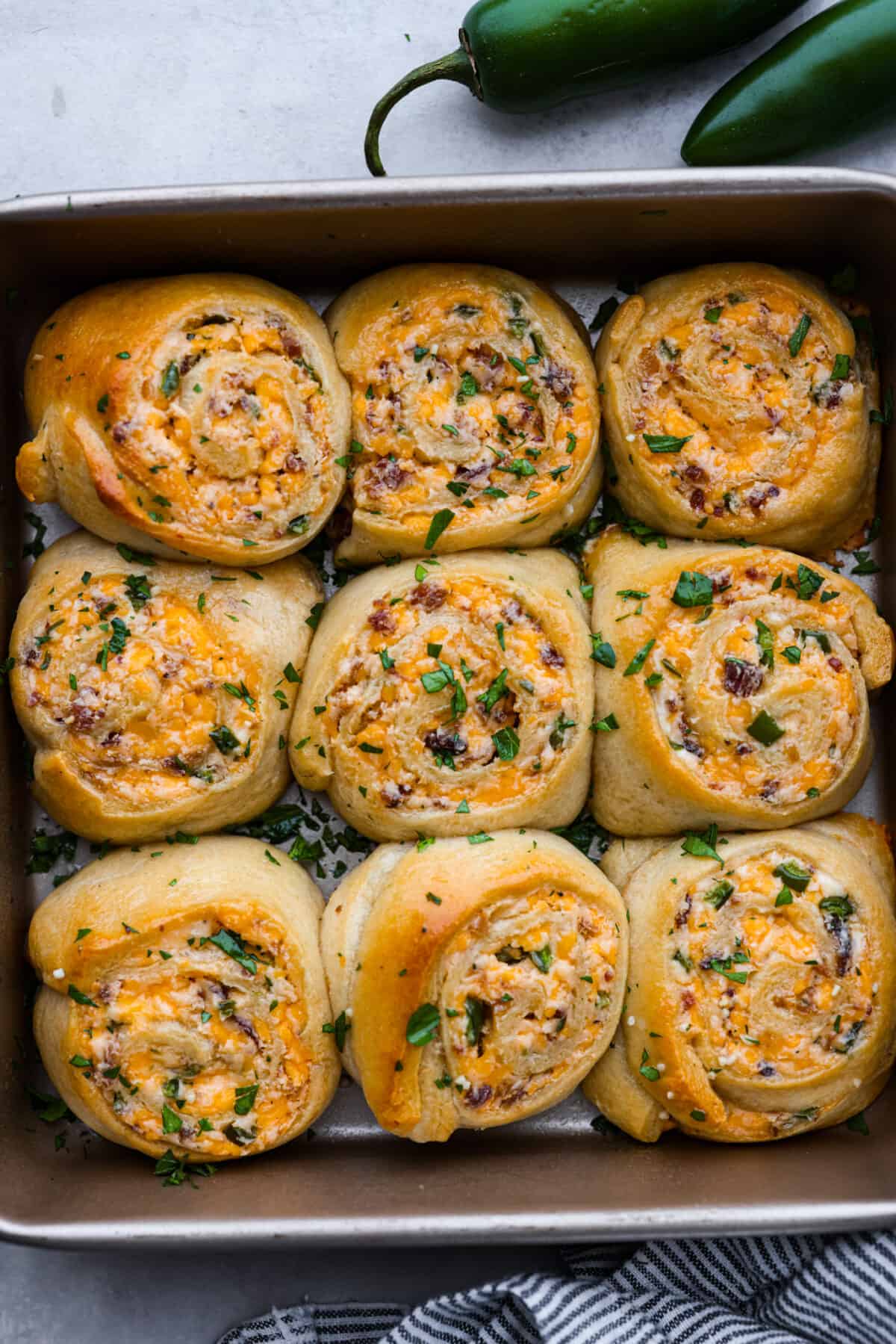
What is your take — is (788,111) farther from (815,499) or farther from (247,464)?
(247,464)

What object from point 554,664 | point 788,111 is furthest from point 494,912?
point 788,111

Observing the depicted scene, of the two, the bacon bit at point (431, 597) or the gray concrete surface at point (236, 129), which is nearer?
the bacon bit at point (431, 597)

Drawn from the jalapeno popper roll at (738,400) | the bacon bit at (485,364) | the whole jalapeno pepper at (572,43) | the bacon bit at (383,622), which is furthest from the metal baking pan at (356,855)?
the bacon bit at (383,622)

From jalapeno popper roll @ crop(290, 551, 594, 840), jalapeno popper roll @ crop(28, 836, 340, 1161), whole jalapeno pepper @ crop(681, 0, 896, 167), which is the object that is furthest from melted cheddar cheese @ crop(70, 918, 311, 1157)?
whole jalapeno pepper @ crop(681, 0, 896, 167)

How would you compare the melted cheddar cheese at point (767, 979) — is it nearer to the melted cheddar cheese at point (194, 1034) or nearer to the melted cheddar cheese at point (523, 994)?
the melted cheddar cheese at point (523, 994)

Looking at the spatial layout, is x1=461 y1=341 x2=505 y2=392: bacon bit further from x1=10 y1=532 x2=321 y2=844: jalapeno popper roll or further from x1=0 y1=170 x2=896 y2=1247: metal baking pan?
x1=10 y1=532 x2=321 y2=844: jalapeno popper roll

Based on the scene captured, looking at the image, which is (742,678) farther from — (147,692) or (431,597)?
(147,692)
